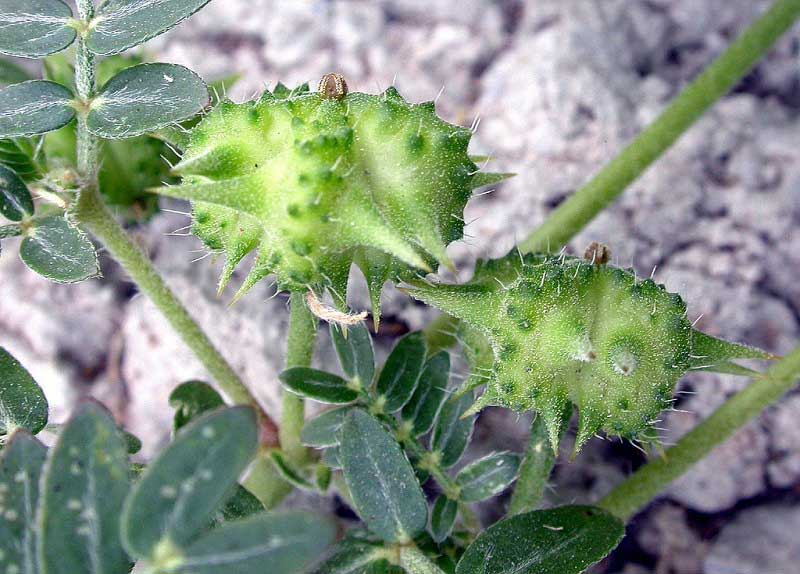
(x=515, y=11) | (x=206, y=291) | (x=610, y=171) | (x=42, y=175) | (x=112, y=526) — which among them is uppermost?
(x=515, y=11)

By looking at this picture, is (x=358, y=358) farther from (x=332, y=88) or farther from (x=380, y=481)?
(x=332, y=88)

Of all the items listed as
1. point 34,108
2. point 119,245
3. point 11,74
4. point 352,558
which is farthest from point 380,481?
point 11,74

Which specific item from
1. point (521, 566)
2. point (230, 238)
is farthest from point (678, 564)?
point (230, 238)

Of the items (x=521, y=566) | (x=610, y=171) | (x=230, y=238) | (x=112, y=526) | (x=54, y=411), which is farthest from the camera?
(x=54, y=411)

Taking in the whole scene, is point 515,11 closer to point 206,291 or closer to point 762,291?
point 762,291

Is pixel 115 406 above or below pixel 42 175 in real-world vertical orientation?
below

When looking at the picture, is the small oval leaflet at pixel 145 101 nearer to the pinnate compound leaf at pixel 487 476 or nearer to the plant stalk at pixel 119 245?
the plant stalk at pixel 119 245

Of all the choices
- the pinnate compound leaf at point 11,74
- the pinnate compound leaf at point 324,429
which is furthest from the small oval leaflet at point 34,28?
the pinnate compound leaf at point 324,429
